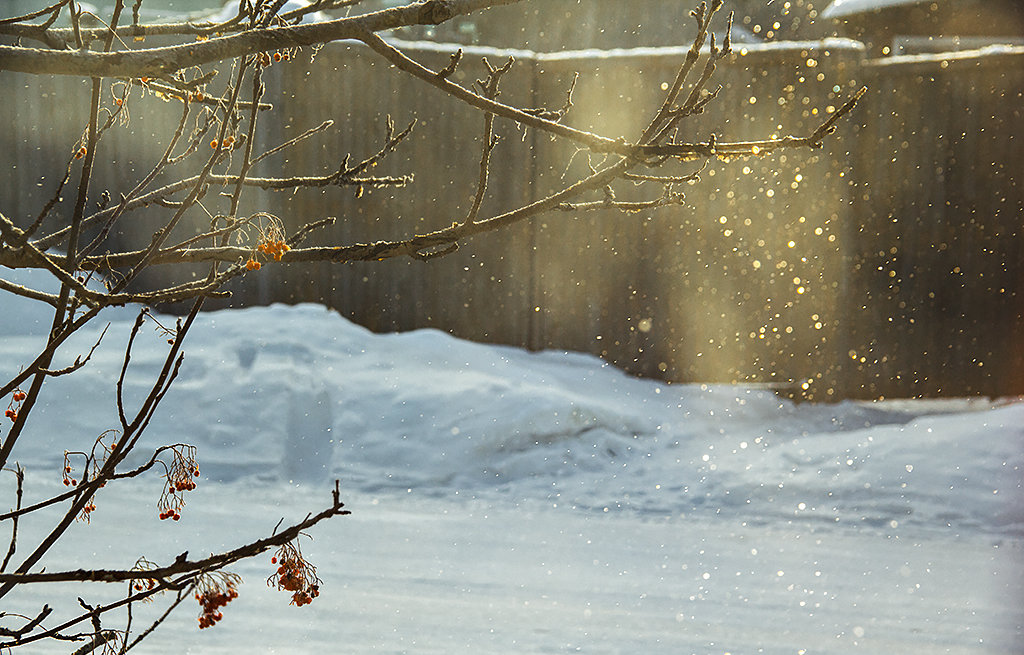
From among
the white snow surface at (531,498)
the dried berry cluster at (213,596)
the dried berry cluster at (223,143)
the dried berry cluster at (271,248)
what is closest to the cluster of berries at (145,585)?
the dried berry cluster at (213,596)

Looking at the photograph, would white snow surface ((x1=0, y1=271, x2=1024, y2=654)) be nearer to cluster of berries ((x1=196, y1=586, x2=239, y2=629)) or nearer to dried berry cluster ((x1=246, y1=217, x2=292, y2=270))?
cluster of berries ((x1=196, y1=586, x2=239, y2=629))

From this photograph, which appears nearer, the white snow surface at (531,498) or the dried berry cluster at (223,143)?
the dried berry cluster at (223,143)

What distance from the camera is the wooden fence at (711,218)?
8.81 meters

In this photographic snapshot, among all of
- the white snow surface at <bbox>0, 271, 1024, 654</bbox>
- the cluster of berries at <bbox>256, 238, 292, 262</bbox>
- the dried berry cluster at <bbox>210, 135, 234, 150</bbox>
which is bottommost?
the white snow surface at <bbox>0, 271, 1024, 654</bbox>

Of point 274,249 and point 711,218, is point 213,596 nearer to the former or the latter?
point 274,249

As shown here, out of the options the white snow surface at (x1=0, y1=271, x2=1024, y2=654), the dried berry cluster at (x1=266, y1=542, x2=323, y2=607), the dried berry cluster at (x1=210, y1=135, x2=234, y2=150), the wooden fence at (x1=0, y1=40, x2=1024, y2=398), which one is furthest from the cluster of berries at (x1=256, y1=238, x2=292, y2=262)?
the wooden fence at (x1=0, y1=40, x2=1024, y2=398)

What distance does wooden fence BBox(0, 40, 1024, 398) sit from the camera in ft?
28.9

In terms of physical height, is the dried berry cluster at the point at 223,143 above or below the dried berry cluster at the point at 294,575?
above

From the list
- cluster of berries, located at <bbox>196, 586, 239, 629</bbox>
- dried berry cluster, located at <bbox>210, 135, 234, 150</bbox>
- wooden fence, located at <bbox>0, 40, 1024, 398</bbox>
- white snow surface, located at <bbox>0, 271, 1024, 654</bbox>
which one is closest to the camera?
dried berry cluster, located at <bbox>210, 135, 234, 150</bbox>

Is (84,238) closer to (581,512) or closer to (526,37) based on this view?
(581,512)

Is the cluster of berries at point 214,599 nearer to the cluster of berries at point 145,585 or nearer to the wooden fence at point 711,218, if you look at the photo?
the cluster of berries at point 145,585

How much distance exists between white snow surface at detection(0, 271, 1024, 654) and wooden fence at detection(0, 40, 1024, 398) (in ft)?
1.42

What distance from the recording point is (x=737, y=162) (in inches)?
366

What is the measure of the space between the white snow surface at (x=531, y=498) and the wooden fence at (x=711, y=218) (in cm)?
43
